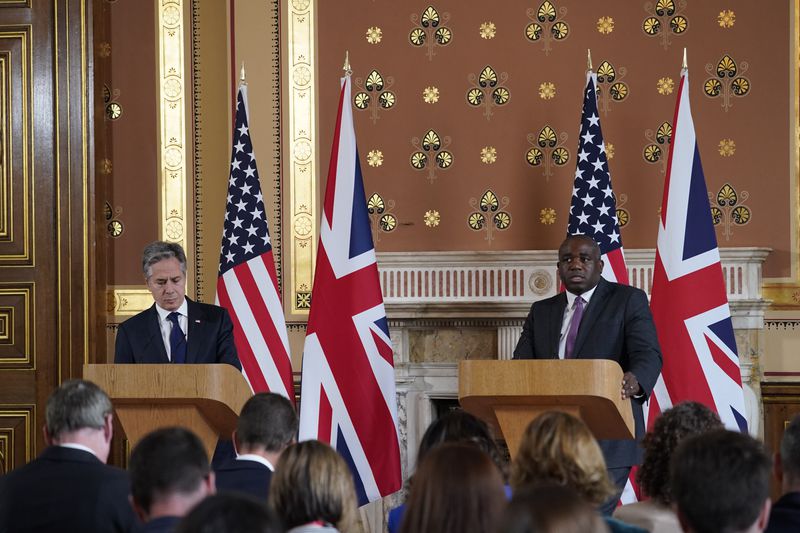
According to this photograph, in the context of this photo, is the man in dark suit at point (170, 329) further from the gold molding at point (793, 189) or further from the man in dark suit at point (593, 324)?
the gold molding at point (793, 189)

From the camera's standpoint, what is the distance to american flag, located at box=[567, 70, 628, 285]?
18.2 feet

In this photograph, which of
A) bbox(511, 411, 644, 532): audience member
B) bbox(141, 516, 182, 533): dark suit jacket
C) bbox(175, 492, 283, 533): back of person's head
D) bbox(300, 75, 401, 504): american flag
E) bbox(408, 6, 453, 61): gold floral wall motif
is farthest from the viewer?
bbox(408, 6, 453, 61): gold floral wall motif

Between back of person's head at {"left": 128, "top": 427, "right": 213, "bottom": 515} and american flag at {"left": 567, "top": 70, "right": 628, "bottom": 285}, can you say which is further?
american flag at {"left": 567, "top": 70, "right": 628, "bottom": 285}

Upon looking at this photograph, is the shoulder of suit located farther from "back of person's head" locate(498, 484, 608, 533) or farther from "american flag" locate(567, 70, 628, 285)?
"back of person's head" locate(498, 484, 608, 533)

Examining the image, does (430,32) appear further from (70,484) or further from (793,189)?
(70,484)

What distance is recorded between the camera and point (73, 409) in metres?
2.79

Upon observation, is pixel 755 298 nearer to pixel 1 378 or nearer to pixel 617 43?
pixel 617 43

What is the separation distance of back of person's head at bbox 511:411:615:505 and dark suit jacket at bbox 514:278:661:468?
167cm

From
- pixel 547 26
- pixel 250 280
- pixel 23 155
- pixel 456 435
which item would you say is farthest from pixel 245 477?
pixel 23 155

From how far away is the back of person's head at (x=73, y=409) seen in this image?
277 cm

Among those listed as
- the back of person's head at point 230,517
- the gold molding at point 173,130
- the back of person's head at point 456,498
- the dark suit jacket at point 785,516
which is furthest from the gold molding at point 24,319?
the back of person's head at point 230,517

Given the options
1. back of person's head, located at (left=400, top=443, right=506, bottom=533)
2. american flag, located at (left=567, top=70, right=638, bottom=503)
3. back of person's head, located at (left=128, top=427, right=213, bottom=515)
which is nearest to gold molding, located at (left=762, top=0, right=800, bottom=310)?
american flag, located at (left=567, top=70, right=638, bottom=503)

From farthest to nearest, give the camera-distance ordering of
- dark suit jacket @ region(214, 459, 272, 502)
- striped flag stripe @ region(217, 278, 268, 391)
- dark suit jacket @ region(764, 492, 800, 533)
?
striped flag stripe @ region(217, 278, 268, 391) < dark suit jacket @ region(214, 459, 272, 502) < dark suit jacket @ region(764, 492, 800, 533)

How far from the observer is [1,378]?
633 centimetres
